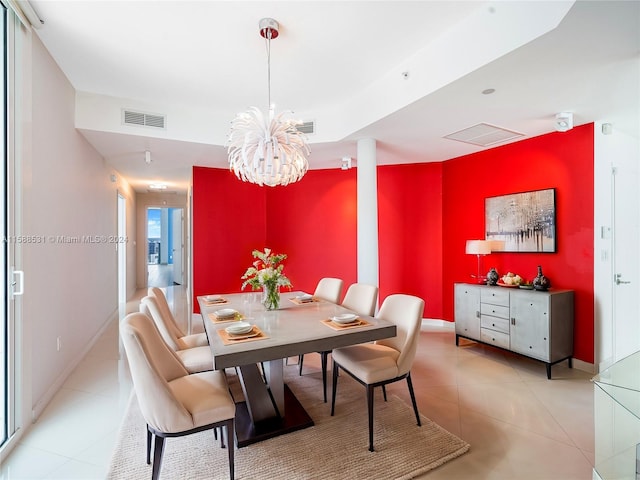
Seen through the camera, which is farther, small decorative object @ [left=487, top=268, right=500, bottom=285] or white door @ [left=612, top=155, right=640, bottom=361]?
small decorative object @ [left=487, top=268, right=500, bottom=285]

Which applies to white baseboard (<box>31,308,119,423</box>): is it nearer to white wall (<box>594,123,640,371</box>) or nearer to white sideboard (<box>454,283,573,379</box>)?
white sideboard (<box>454,283,573,379</box>)

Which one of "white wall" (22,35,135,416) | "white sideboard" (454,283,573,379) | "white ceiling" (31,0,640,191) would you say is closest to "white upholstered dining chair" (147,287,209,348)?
"white wall" (22,35,135,416)

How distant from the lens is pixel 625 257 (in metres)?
3.20

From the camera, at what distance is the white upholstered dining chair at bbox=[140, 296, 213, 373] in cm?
236

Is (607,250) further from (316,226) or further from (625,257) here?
(316,226)

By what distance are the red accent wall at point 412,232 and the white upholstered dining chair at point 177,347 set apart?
3.36 m

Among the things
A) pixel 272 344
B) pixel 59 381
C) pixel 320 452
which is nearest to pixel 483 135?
pixel 272 344

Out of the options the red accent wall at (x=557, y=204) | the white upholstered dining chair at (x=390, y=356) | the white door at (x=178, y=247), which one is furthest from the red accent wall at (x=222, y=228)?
the white door at (x=178, y=247)

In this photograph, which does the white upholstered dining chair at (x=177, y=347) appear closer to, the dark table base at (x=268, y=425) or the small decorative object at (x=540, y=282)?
the dark table base at (x=268, y=425)

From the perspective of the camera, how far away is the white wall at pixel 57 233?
250cm

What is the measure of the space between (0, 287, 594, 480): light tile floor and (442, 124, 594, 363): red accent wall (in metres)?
0.96

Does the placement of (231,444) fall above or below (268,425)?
above

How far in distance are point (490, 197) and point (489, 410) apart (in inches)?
111

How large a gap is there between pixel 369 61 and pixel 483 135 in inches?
70.2
